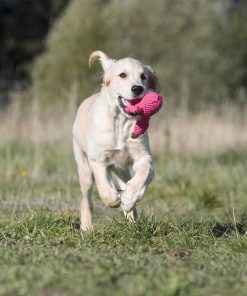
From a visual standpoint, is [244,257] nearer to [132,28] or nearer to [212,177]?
[212,177]

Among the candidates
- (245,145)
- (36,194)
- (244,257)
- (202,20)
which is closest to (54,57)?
(202,20)

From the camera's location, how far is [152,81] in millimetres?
5797

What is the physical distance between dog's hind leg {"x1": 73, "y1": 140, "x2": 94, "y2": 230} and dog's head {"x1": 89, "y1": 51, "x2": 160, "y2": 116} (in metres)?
0.81

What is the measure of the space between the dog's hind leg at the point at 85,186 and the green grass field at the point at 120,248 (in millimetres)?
123

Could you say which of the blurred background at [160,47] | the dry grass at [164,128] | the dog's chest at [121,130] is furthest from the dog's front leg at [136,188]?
the blurred background at [160,47]

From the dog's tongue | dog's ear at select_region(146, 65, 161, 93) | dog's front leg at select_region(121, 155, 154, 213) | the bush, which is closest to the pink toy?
the dog's tongue

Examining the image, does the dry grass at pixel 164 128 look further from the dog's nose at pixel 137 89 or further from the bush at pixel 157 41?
the dog's nose at pixel 137 89

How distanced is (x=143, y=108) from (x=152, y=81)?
60 cm

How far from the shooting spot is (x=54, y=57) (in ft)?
68.4

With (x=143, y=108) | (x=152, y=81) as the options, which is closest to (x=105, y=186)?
(x=143, y=108)

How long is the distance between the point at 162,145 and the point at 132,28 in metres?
8.89

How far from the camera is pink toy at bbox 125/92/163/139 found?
17.2ft

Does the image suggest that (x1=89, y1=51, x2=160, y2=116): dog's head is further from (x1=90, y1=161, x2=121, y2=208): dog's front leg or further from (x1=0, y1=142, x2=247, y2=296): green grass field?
(x1=0, y1=142, x2=247, y2=296): green grass field

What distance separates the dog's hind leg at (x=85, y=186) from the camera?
5.80 meters
